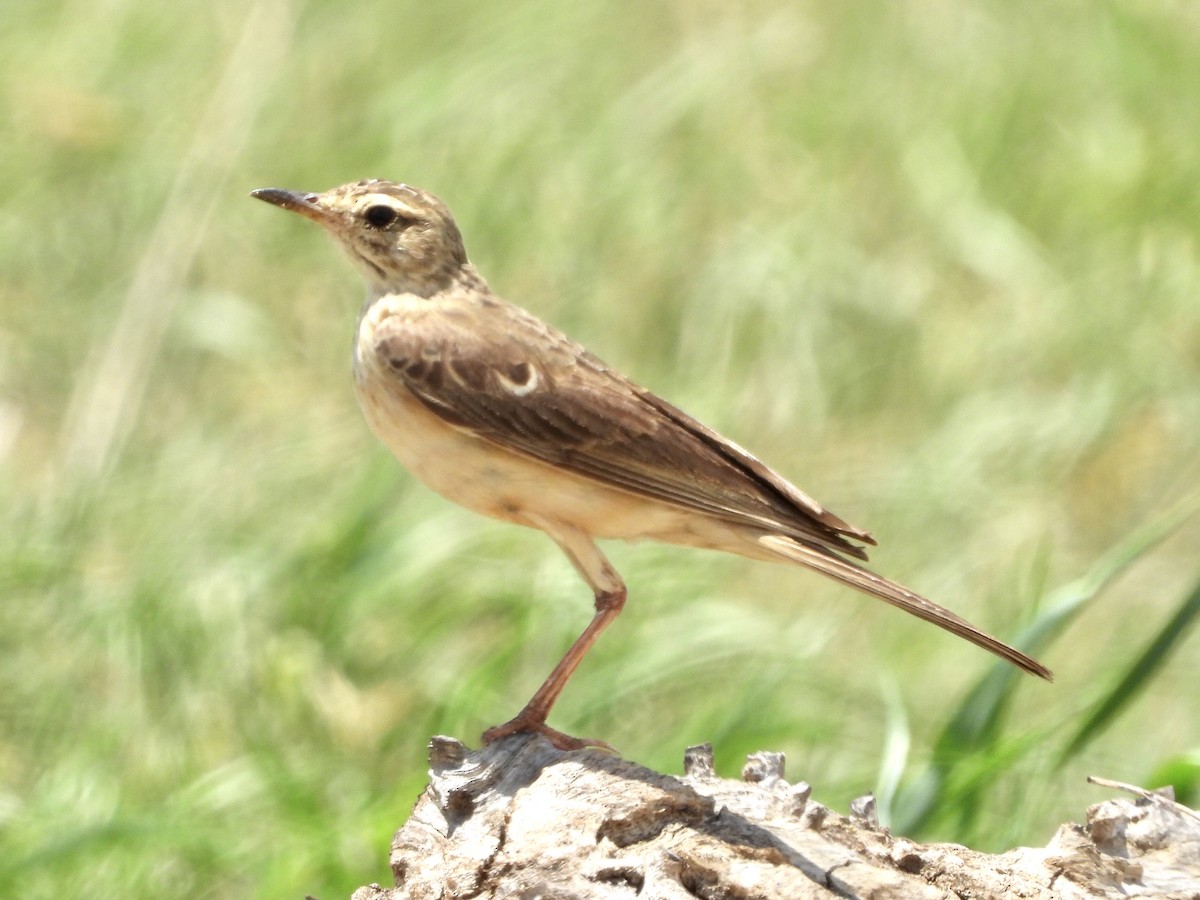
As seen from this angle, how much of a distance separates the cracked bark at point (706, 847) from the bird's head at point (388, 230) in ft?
6.12

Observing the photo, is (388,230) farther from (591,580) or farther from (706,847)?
(706,847)

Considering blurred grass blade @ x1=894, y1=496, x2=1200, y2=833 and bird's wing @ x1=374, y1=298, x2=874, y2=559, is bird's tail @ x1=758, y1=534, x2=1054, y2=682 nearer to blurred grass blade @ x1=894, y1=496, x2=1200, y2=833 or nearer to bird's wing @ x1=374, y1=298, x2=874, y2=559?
bird's wing @ x1=374, y1=298, x2=874, y2=559

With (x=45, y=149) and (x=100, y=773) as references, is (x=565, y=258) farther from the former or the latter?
(x=100, y=773)

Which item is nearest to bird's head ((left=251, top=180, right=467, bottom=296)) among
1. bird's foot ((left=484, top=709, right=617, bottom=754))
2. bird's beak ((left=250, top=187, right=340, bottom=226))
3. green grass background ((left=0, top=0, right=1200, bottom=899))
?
bird's beak ((left=250, top=187, right=340, bottom=226))

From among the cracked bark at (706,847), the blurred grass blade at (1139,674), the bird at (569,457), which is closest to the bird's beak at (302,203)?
the bird at (569,457)

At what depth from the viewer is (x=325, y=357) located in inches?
352

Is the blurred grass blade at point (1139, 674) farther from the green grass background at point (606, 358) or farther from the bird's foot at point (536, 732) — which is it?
the bird's foot at point (536, 732)

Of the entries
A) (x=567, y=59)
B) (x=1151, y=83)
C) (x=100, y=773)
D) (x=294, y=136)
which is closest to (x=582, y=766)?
(x=100, y=773)

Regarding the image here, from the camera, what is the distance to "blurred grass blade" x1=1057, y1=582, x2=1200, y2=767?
4.76 metres

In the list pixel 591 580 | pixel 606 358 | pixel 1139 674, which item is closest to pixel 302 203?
pixel 591 580

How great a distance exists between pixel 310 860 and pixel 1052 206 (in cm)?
613

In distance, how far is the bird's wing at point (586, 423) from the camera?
A: 204 inches

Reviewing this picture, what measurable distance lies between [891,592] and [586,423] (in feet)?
3.62

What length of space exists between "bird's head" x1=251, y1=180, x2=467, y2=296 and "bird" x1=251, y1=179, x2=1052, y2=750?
267mm
